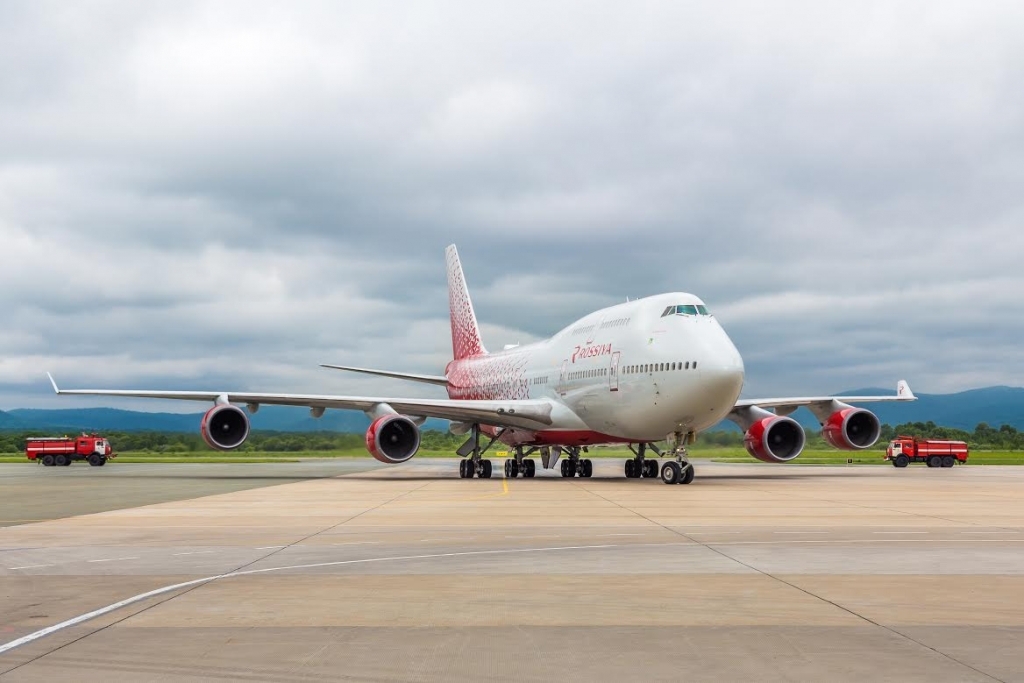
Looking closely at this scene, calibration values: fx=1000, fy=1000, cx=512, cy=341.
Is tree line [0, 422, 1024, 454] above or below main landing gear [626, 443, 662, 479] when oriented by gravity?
above

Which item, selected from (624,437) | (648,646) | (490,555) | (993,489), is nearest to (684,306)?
(624,437)

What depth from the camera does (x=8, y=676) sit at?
5.32 meters

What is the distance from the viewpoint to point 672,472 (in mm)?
27547

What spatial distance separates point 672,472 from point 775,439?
6.94 m

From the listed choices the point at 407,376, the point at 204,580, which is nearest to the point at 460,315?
the point at 407,376

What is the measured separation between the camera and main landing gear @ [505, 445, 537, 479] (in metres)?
37.7

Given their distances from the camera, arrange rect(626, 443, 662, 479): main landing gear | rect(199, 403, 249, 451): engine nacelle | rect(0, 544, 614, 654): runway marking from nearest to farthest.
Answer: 1. rect(0, 544, 614, 654): runway marking
2. rect(199, 403, 249, 451): engine nacelle
3. rect(626, 443, 662, 479): main landing gear

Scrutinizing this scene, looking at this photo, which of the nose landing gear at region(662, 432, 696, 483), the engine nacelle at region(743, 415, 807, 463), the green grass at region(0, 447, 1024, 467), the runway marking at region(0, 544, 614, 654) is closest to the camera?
the runway marking at region(0, 544, 614, 654)

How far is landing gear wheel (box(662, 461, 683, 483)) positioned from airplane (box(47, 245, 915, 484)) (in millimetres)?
30

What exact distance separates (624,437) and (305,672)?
1012 inches

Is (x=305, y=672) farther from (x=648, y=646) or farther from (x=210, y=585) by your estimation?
(x=210, y=585)

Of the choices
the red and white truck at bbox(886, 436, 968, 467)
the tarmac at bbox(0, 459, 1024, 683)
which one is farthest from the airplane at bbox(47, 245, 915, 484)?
the red and white truck at bbox(886, 436, 968, 467)

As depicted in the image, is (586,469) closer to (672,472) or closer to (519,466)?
(519,466)

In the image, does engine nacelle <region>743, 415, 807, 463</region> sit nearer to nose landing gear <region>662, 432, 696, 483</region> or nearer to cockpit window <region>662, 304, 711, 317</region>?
nose landing gear <region>662, 432, 696, 483</region>
